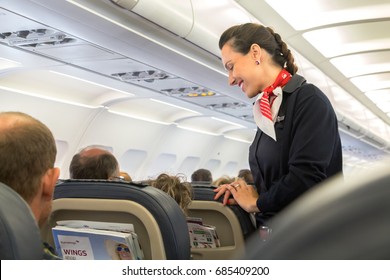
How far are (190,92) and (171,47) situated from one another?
2893 millimetres

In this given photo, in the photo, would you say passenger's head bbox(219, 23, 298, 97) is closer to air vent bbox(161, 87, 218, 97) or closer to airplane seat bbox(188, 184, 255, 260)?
airplane seat bbox(188, 184, 255, 260)

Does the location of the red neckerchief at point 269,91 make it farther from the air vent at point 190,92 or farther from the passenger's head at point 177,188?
the air vent at point 190,92

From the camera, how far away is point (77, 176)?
9.41ft

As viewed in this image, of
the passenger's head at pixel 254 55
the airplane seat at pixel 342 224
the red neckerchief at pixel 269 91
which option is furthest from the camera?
the passenger's head at pixel 254 55

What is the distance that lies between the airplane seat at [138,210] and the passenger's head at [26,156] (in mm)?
678

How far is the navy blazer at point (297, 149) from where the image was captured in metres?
1.76

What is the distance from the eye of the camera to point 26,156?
1.15 metres

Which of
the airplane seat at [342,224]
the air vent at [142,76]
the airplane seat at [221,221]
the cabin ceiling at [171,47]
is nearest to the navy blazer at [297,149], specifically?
the airplane seat at [221,221]

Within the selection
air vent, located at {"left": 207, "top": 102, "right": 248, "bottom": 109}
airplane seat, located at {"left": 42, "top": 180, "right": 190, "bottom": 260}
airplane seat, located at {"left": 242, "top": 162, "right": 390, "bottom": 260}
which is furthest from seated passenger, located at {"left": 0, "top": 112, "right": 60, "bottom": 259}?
air vent, located at {"left": 207, "top": 102, "right": 248, "bottom": 109}

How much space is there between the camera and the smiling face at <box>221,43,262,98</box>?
2.00m

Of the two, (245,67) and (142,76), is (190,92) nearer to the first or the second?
(142,76)

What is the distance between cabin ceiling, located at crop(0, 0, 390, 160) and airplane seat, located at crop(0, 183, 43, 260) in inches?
92.3

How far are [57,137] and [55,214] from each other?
5699 mm

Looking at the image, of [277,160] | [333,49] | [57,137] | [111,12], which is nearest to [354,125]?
[333,49]
